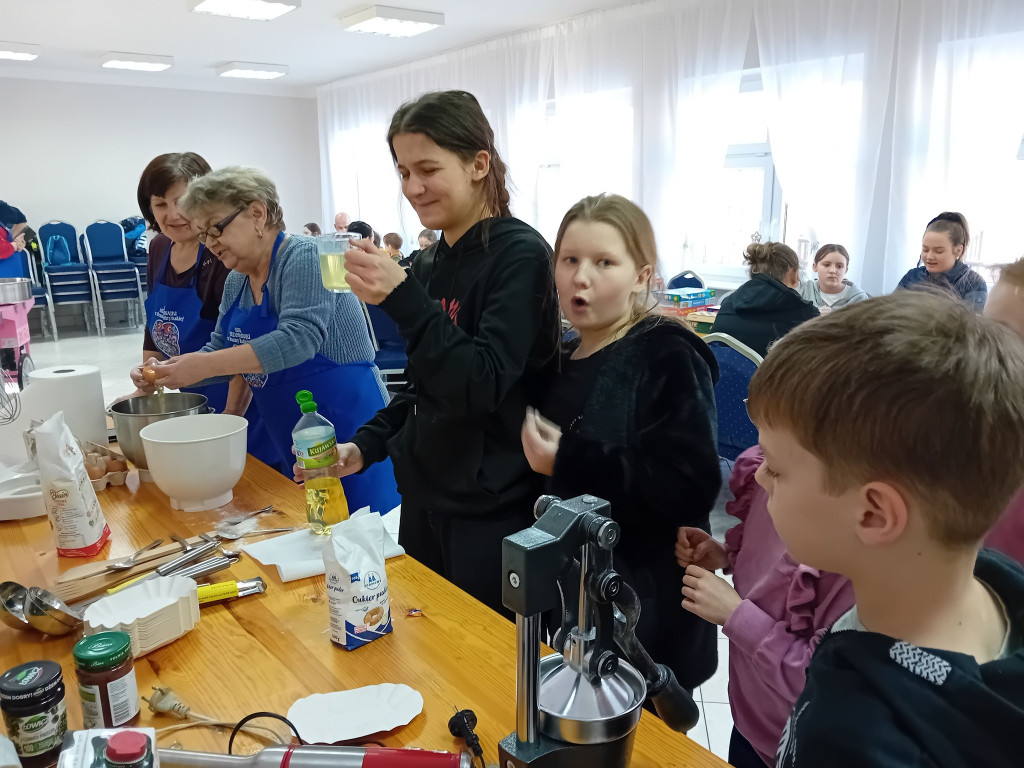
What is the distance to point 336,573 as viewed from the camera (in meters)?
1.00

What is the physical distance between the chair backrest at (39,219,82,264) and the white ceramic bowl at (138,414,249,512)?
792cm

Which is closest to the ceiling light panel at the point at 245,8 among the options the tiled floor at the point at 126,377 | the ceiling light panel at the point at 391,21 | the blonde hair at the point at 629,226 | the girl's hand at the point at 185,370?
the ceiling light panel at the point at 391,21

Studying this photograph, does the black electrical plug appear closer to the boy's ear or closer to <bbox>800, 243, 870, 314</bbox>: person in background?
the boy's ear

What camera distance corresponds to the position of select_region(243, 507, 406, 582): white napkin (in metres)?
1.21

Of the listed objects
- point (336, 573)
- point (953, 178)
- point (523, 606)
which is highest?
point (953, 178)

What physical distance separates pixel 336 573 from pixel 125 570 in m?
0.42

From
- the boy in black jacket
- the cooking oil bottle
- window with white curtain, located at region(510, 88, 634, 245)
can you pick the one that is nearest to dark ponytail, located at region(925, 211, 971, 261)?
window with white curtain, located at region(510, 88, 634, 245)

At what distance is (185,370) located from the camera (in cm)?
180

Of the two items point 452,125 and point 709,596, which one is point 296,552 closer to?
point 709,596

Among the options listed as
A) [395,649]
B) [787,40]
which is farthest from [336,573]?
[787,40]

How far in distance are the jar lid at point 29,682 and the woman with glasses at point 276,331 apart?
1.08 meters

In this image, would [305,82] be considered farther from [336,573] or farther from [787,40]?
[336,573]

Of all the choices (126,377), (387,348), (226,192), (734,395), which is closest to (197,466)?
(226,192)

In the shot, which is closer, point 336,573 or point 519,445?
point 336,573
